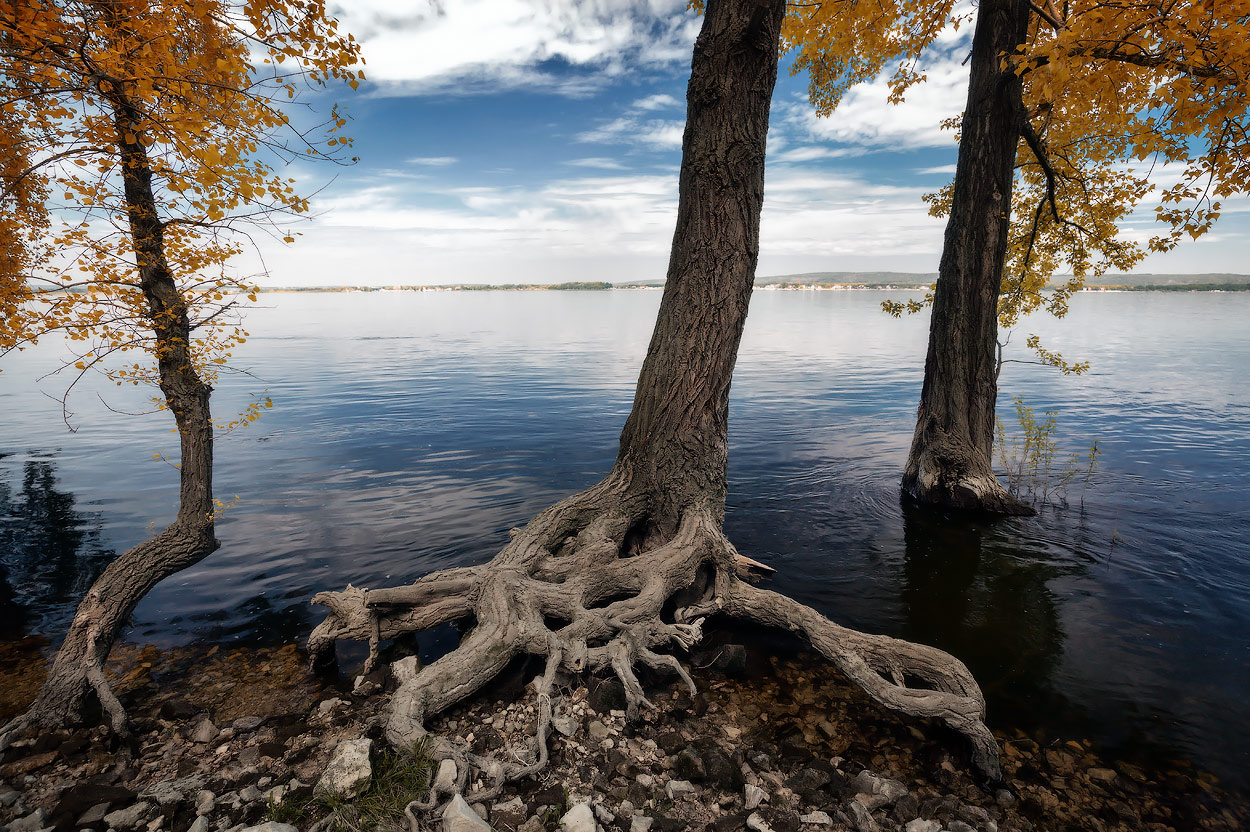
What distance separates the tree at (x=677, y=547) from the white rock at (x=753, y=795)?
3.54 feet

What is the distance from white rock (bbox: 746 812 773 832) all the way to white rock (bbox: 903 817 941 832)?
94 cm

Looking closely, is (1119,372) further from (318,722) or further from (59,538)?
(59,538)

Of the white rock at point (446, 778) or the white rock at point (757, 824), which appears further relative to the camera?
the white rock at point (446, 778)

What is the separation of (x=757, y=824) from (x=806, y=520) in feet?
23.2

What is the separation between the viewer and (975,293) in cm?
992

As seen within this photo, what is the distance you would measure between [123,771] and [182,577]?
510 cm

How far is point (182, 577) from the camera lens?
8.40m

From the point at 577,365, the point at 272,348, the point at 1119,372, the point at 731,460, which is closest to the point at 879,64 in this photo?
the point at 731,460

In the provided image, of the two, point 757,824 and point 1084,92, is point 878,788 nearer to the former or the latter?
point 757,824

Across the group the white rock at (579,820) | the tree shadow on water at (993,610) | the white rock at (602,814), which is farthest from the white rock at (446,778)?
the tree shadow on water at (993,610)

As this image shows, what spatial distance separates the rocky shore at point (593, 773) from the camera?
11.9 feet

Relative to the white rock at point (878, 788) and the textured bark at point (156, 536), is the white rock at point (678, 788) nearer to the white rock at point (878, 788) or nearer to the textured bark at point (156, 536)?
the white rock at point (878, 788)

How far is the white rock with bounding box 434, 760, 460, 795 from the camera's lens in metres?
3.69

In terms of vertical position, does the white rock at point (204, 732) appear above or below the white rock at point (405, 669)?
below
